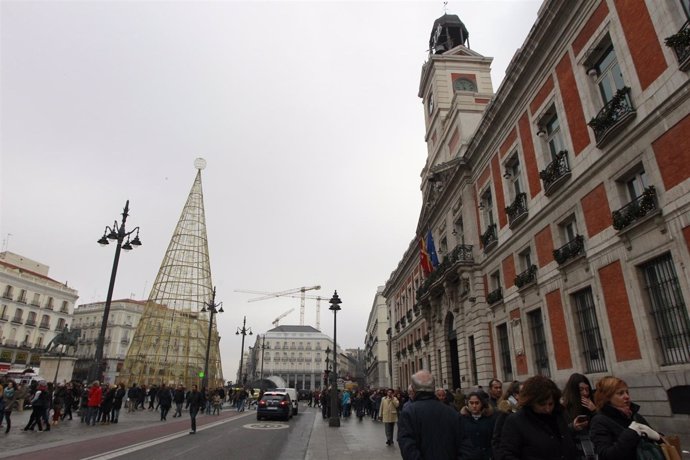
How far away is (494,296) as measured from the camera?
1842cm

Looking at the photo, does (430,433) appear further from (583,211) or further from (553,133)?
(553,133)

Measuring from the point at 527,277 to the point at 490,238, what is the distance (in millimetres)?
3745

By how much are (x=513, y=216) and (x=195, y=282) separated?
84.3 feet

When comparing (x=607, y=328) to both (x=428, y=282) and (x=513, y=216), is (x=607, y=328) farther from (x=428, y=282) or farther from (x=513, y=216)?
(x=428, y=282)

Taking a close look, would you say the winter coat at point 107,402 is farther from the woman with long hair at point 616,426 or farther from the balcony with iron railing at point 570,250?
the woman with long hair at point 616,426

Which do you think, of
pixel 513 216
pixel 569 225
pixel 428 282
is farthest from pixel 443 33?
pixel 569 225

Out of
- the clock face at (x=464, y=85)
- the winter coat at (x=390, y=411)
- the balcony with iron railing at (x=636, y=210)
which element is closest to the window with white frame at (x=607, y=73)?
the balcony with iron railing at (x=636, y=210)

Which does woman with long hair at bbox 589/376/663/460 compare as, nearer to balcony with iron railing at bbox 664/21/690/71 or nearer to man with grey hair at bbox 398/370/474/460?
man with grey hair at bbox 398/370/474/460

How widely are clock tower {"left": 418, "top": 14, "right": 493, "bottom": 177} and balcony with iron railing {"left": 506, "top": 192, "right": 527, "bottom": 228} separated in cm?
708

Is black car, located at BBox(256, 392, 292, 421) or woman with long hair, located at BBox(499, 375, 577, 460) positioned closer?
woman with long hair, located at BBox(499, 375, 577, 460)

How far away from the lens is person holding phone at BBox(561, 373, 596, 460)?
3982 millimetres

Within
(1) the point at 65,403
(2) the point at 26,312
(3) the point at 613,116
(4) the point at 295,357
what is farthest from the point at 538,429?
(4) the point at 295,357

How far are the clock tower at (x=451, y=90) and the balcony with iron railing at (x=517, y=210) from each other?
7.08 metres

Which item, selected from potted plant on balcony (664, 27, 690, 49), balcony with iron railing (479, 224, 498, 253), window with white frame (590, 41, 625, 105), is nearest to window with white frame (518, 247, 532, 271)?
balcony with iron railing (479, 224, 498, 253)
